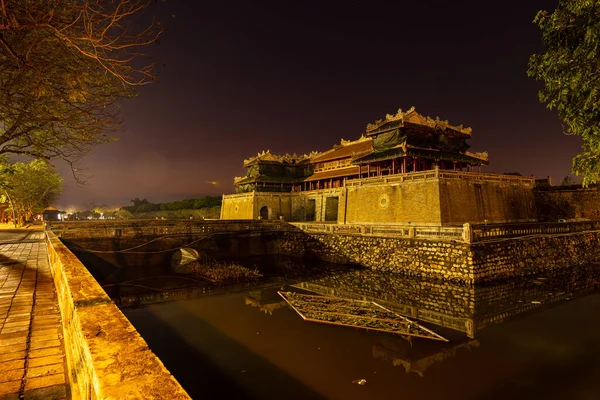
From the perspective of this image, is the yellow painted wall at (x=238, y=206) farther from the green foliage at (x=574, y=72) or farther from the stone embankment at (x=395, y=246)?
the green foliage at (x=574, y=72)

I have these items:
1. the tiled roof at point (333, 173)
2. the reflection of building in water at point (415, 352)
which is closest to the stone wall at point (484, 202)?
the tiled roof at point (333, 173)

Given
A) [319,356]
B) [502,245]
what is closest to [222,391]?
[319,356]

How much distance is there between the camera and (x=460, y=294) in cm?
1510

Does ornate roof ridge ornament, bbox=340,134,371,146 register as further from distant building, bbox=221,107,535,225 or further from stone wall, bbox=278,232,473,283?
stone wall, bbox=278,232,473,283

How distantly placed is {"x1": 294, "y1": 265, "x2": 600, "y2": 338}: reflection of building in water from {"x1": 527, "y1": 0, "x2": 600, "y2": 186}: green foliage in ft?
20.1

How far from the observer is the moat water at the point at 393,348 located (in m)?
7.53

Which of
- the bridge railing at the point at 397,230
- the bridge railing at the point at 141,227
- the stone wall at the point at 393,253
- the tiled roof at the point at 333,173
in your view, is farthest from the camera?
the tiled roof at the point at 333,173

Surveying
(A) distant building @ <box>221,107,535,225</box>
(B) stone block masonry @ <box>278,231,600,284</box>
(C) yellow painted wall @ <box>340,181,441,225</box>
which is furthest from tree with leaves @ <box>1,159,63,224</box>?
(B) stone block masonry @ <box>278,231,600,284</box>

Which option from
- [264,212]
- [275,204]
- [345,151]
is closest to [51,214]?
[264,212]

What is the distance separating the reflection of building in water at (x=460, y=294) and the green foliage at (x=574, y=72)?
6134 mm

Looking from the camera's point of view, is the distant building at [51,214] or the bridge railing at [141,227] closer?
the bridge railing at [141,227]

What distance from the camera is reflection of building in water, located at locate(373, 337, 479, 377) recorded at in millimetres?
8492

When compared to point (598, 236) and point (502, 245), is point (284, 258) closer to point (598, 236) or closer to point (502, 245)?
point (502, 245)

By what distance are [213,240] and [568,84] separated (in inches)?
851
